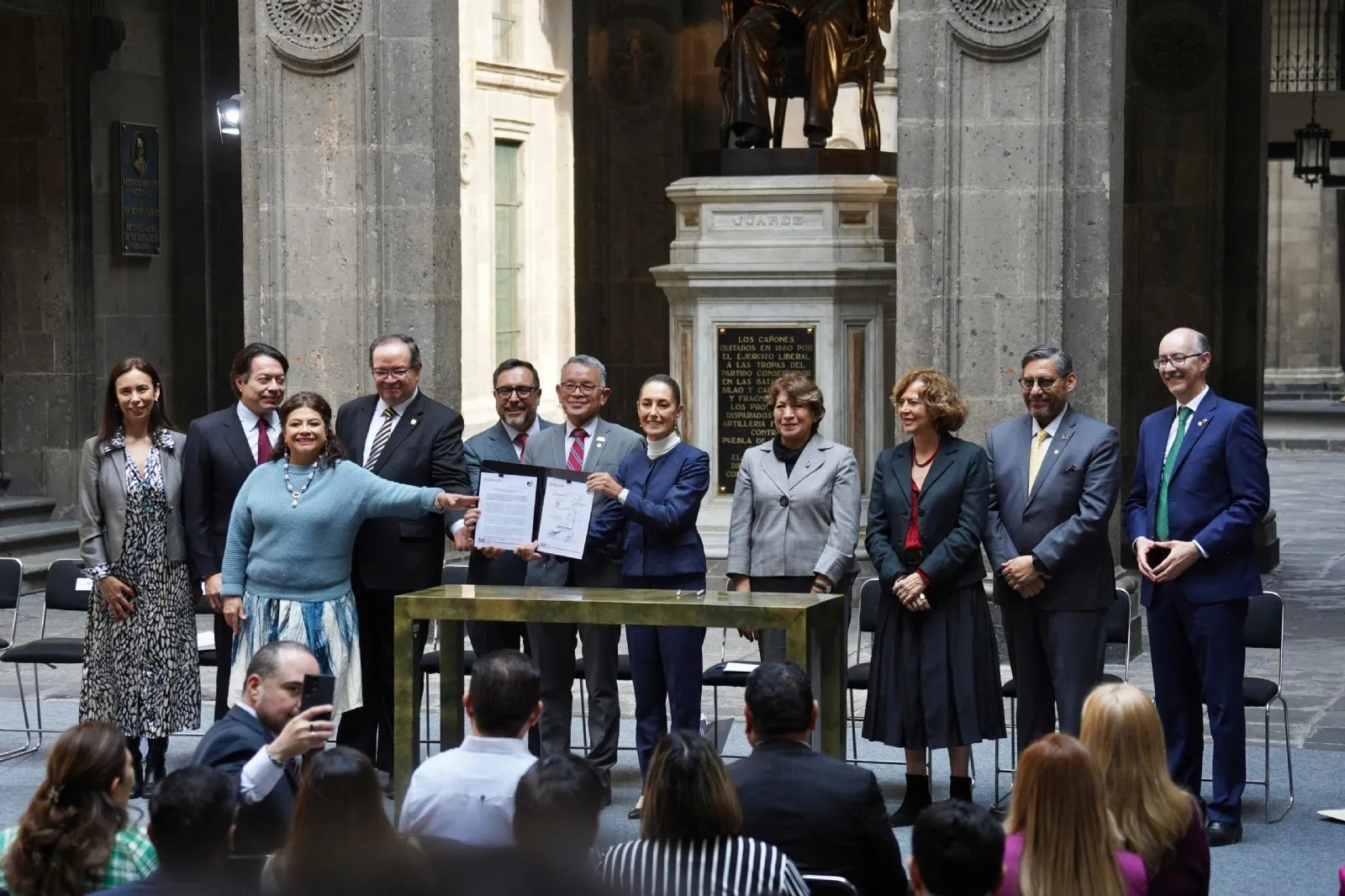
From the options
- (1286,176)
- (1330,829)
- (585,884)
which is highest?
(1286,176)

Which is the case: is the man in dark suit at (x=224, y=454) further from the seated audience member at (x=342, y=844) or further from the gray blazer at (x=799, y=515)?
the seated audience member at (x=342, y=844)

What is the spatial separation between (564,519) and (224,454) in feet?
4.80

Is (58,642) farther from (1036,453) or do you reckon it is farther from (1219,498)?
(1219,498)

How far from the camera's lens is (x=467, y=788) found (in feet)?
17.1

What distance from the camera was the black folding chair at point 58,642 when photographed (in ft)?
30.2

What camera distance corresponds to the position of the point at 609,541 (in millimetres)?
8383

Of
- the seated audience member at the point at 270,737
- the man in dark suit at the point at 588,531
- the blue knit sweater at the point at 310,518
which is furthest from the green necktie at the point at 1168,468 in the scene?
the seated audience member at the point at 270,737

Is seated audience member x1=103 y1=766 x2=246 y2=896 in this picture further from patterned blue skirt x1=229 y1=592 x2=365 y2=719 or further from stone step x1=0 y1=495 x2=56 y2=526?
stone step x1=0 y1=495 x2=56 y2=526

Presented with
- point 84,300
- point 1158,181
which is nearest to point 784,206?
point 1158,181

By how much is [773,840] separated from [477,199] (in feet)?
35.3

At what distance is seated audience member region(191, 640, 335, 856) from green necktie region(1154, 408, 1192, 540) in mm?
3400

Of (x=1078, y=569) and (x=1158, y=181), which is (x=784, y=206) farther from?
(x=1078, y=569)

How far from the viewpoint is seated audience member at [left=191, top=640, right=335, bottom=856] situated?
18.1ft

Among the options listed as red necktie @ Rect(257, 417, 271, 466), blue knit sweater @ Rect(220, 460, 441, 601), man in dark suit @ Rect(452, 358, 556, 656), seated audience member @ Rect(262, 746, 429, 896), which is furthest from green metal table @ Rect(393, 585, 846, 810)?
seated audience member @ Rect(262, 746, 429, 896)
